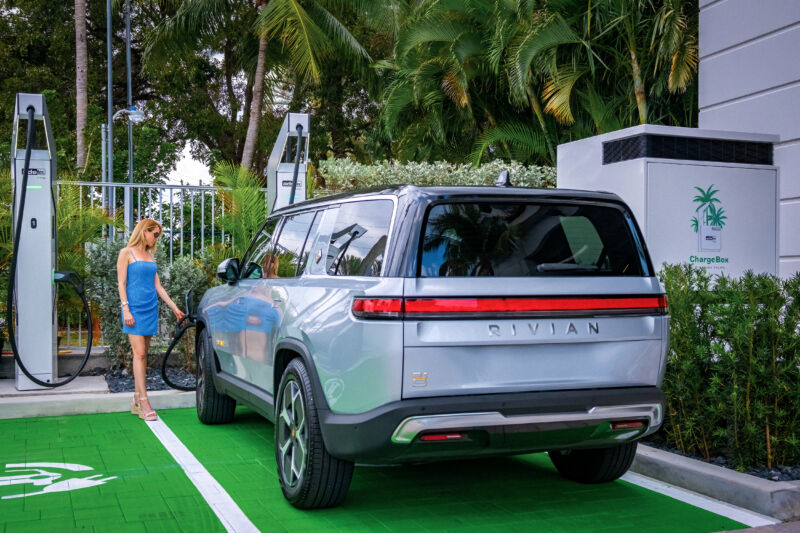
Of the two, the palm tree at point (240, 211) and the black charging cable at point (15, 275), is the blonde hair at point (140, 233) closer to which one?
the black charging cable at point (15, 275)

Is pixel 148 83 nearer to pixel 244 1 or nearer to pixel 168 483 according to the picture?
pixel 244 1

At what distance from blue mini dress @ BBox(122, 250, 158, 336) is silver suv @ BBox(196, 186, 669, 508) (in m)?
2.96

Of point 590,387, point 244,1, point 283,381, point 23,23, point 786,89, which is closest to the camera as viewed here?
point 590,387

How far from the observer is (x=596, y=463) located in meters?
5.42

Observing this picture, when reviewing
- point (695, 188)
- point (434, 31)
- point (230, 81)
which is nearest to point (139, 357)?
point (695, 188)

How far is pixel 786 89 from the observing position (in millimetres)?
9086

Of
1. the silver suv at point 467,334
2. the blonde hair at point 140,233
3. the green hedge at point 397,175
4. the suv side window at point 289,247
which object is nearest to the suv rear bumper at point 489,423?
the silver suv at point 467,334

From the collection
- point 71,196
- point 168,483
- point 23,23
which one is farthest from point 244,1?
point 168,483

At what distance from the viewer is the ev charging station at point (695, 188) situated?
7.45m

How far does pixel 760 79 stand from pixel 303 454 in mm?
7310

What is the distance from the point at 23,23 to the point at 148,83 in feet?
20.0

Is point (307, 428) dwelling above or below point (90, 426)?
above

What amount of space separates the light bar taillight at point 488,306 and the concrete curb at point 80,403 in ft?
16.6

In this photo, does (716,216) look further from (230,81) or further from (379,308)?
(230,81)
